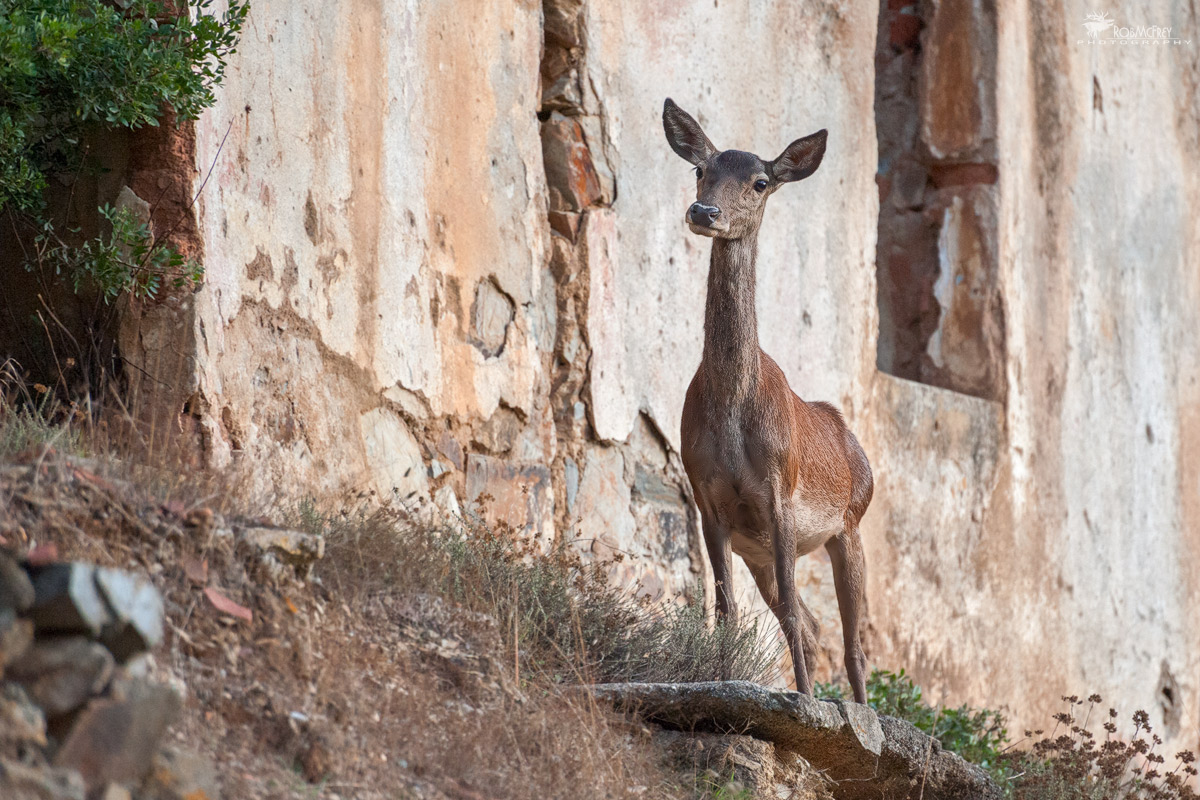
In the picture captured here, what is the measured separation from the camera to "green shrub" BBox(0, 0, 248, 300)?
4746mm

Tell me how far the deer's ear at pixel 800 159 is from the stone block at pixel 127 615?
365 cm

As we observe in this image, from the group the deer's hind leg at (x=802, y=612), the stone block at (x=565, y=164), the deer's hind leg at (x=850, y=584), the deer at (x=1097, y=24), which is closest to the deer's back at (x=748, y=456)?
the deer's hind leg at (x=802, y=612)

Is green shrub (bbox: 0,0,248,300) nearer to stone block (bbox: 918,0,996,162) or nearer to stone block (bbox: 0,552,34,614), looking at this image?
stone block (bbox: 0,552,34,614)

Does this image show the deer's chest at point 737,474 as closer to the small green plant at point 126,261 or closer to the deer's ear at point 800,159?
the deer's ear at point 800,159

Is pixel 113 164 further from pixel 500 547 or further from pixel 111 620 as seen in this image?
pixel 111 620

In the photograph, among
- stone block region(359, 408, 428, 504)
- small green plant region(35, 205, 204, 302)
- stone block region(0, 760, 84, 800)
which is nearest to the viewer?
stone block region(0, 760, 84, 800)

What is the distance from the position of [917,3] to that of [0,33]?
26.1 feet

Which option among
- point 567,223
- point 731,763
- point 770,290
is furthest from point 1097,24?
point 731,763

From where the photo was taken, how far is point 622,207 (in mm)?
7449

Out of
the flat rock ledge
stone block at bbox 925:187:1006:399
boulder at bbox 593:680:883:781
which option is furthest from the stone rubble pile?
stone block at bbox 925:187:1006:399

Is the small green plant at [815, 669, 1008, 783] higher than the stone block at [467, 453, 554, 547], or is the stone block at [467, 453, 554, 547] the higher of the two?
the stone block at [467, 453, 554, 547]

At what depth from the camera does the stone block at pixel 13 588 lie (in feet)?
9.39

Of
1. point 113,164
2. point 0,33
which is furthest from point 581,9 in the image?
point 0,33

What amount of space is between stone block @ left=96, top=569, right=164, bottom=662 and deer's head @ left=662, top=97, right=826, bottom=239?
296cm
